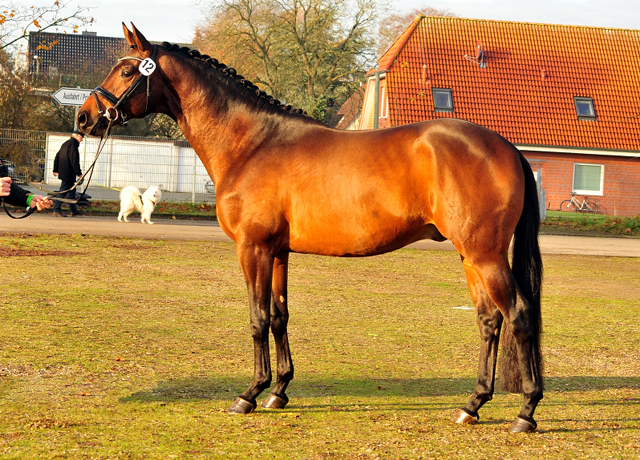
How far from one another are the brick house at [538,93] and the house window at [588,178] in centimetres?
5

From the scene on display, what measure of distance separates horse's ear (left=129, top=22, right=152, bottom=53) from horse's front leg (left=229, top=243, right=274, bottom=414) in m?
1.70

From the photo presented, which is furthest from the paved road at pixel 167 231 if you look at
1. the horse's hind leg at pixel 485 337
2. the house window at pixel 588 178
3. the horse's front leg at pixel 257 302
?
the house window at pixel 588 178

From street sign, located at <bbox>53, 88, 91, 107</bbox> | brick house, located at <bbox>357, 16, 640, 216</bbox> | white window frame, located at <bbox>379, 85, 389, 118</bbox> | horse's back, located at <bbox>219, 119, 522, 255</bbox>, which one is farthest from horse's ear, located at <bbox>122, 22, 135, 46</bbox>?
white window frame, located at <bbox>379, 85, 389, 118</bbox>

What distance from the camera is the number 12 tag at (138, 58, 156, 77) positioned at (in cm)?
571

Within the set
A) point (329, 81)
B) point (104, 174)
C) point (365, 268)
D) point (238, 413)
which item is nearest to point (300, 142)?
point (238, 413)

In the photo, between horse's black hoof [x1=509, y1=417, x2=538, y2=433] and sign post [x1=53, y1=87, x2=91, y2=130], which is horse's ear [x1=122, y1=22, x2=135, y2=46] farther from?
sign post [x1=53, y1=87, x2=91, y2=130]

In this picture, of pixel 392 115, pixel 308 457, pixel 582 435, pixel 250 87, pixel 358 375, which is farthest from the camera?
pixel 392 115

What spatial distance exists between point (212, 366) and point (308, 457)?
2.32 meters

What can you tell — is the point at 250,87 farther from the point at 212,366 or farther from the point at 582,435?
the point at 582,435

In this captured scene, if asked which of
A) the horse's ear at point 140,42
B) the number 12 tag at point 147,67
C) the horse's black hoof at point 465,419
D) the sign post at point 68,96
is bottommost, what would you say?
the horse's black hoof at point 465,419

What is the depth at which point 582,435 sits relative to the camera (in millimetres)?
5039

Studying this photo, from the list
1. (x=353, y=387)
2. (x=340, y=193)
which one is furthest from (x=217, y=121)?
(x=353, y=387)

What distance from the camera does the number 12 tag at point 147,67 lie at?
18.7ft

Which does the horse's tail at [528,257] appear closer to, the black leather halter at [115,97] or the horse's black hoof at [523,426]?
the horse's black hoof at [523,426]
